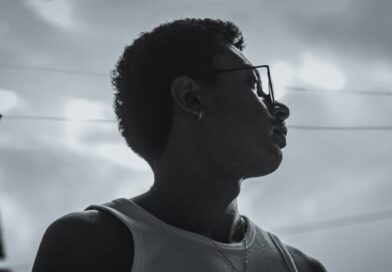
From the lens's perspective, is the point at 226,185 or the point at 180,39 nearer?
the point at 226,185

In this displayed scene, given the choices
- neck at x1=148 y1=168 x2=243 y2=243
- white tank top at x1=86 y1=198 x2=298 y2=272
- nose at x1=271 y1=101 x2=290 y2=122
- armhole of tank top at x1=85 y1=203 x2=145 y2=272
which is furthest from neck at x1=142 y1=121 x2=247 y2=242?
nose at x1=271 y1=101 x2=290 y2=122

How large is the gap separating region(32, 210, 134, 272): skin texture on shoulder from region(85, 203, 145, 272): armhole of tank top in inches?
1.3

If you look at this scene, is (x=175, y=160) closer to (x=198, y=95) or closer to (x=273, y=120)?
(x=198, y=95)

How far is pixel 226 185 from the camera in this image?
297 centimetres

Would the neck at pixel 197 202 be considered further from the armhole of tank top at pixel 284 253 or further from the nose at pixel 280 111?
the nose at pixel 280 111

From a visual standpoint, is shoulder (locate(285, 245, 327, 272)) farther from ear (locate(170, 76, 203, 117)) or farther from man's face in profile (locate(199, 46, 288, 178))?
ear (locate(170, 76, 203, 117))

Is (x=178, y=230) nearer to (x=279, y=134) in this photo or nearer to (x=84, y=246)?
(x=84, y=246)

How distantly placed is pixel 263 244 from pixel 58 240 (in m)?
1.11

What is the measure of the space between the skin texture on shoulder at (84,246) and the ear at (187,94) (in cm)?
73

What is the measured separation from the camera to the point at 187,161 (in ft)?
9.82

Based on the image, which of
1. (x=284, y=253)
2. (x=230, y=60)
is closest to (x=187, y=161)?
(x=230, y=60)

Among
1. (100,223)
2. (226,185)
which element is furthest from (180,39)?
(100,223)

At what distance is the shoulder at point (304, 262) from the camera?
3229 millimetres

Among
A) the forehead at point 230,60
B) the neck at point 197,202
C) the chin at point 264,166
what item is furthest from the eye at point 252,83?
the neck at point 197,202
